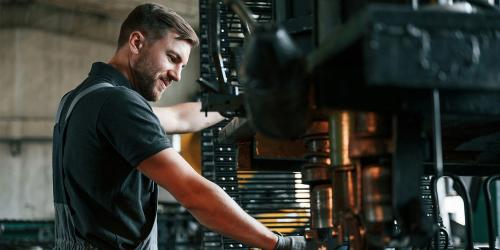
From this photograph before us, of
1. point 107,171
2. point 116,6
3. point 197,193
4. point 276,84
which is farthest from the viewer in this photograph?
point 116,6

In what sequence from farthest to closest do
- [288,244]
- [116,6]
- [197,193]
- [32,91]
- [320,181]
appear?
1. [32,91]
2. [116,6]
3. [197,193]
4. [288,244]
5. [320,181]

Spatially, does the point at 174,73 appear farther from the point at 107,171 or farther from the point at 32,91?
the point at 32,91

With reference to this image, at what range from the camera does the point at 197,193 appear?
2191 millimetres

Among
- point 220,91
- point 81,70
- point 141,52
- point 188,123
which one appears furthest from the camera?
point 81,70

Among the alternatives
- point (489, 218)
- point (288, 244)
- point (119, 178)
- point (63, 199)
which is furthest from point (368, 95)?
point (63, 199)

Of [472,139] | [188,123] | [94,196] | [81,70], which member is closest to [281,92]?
[472,139]

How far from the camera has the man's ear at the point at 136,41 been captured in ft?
9.11

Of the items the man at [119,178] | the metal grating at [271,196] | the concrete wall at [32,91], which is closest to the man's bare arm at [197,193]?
the man at [119,178]

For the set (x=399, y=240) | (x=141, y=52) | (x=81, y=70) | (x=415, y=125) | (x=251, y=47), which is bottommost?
(x=399, y=240)

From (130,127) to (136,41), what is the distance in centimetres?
65

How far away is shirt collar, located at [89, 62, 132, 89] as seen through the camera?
8.66ft

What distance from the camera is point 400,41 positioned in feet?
3.01

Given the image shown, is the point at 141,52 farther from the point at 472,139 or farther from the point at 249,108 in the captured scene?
the point at 249,108

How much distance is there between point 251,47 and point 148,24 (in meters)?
1.82
